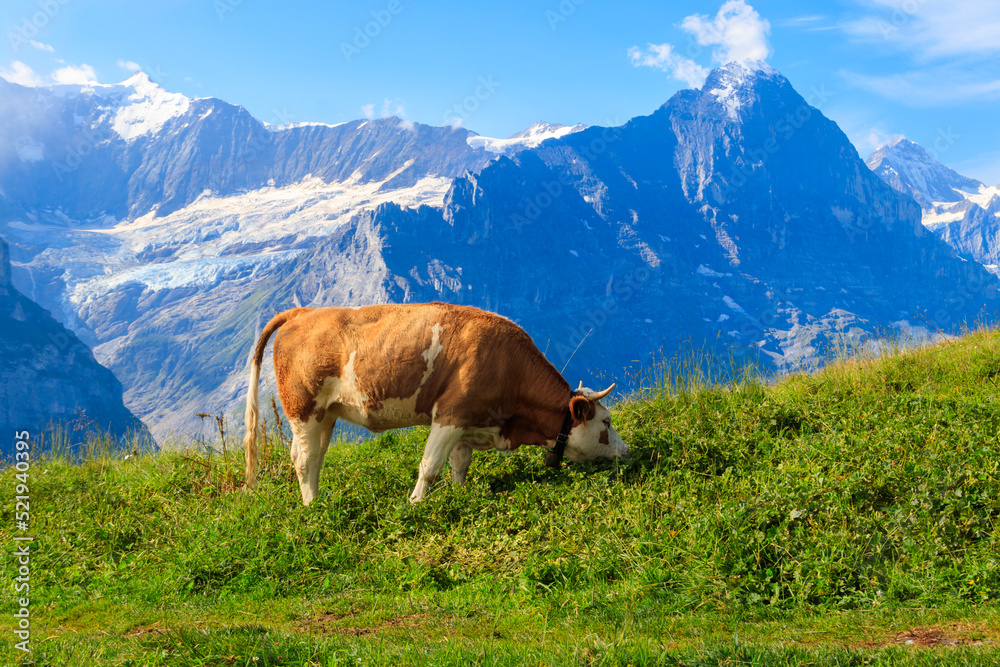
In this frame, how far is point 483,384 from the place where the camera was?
851 cm

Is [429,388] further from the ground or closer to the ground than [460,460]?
further from the ground

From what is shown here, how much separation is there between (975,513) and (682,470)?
306cm

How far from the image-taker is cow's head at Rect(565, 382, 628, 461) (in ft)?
29.4

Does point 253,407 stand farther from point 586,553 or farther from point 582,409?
point 586,553

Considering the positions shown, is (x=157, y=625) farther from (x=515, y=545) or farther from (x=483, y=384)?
(x=483, y=384)

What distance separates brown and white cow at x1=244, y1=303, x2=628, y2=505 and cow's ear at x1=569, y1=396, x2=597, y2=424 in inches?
0.6

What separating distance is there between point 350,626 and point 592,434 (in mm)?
4429

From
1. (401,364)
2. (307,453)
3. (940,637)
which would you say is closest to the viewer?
(940,637)

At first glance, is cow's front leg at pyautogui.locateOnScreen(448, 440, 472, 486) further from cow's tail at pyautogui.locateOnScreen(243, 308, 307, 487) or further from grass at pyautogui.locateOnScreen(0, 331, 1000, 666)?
cow's tail at pyautogui.locateOnScreen(243, 308, 307, 487)

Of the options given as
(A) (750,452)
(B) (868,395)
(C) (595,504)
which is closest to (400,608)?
(C) (595,504)

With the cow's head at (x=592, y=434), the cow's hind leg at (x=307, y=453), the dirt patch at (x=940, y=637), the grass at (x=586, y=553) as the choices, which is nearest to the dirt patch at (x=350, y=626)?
the grass at (x=586, y=553)

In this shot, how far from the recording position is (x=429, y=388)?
847cm

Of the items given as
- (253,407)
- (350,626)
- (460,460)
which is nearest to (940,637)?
(350,626)

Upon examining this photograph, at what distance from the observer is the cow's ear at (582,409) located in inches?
350
